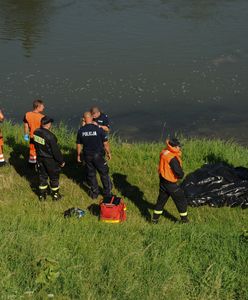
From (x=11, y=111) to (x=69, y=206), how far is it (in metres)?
9.60

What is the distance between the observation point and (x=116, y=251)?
24.1 ft

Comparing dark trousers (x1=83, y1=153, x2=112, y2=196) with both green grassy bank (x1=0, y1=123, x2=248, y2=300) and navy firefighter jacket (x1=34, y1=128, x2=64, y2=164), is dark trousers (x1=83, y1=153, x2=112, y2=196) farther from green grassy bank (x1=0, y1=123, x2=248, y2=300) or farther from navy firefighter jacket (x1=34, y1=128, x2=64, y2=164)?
navy firefighter jacket (x1=34, y1=128, x2=64, y2=164)

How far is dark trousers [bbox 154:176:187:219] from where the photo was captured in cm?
926

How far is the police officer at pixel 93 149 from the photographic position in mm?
9812

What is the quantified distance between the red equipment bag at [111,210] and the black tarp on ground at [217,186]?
177cm

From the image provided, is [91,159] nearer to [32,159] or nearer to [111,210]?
[111,210]

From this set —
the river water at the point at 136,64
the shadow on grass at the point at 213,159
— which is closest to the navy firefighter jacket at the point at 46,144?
the shadow on grass at the point at 213,159

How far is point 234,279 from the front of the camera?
689cm

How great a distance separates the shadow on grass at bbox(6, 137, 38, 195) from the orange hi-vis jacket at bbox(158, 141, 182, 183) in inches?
117

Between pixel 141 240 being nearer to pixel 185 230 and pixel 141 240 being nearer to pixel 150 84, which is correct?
pixel 185 230

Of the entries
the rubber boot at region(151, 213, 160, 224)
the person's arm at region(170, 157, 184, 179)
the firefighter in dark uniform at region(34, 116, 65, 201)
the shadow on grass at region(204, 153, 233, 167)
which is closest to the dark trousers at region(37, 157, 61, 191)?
the firefighter in dark uniform at region(34, 116, 65, 201)

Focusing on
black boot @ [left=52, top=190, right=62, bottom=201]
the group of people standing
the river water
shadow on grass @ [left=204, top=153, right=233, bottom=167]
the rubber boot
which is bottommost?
the river water

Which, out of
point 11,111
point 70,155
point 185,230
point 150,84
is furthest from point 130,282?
point 150,84

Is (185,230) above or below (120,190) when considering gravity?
above
